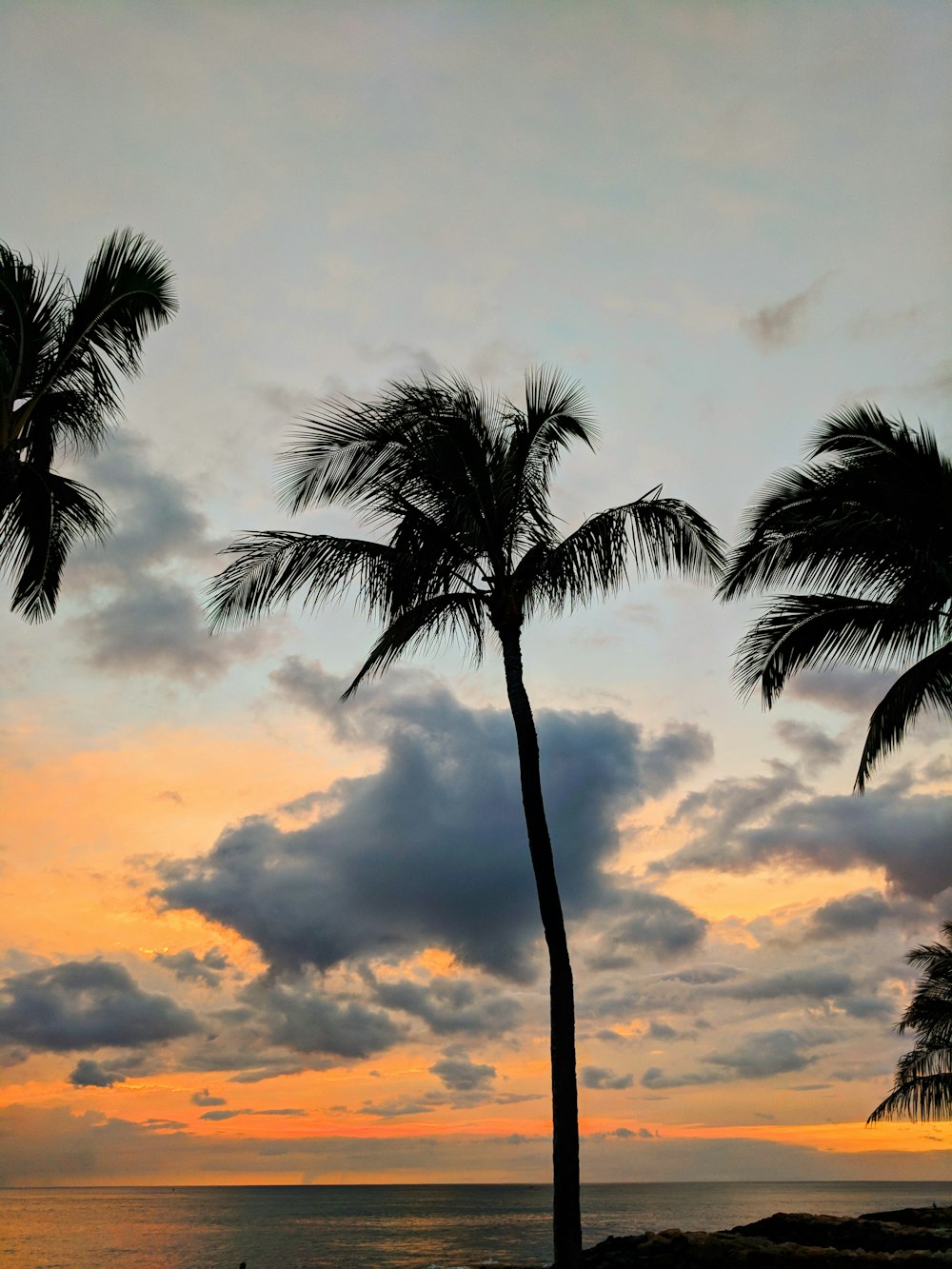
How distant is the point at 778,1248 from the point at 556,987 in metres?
5.89

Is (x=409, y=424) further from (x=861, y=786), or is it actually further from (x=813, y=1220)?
(x=813, y=1220)

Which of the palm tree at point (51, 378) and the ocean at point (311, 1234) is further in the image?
the ocean at point (311, 1234)

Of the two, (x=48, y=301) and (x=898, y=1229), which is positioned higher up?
(x=48, y=301)

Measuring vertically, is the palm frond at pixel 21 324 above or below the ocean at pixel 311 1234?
above

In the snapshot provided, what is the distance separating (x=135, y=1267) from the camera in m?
68.3

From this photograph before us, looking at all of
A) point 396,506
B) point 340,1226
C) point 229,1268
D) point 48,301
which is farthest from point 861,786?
point 340,1226

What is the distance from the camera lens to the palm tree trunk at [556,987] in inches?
431

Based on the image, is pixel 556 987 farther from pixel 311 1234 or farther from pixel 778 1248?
pixel 311 1234

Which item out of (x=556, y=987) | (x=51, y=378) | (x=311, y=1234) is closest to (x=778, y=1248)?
(x=556, y=987)

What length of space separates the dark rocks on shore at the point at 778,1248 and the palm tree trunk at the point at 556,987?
1.87 meters

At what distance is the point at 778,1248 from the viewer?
14.1m

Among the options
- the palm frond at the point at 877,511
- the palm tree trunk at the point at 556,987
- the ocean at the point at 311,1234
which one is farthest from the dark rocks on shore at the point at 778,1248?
the ocean at the point at 311,1234

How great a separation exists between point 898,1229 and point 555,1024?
33.1 ft

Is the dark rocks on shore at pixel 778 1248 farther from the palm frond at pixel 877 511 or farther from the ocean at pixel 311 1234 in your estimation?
the ocean at pixel 311 1234
